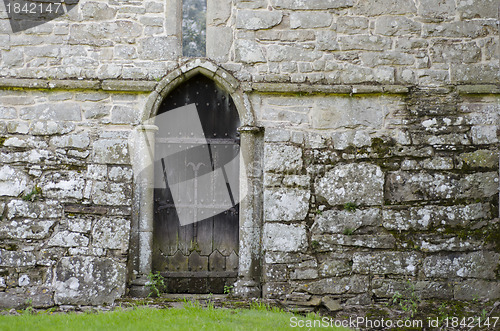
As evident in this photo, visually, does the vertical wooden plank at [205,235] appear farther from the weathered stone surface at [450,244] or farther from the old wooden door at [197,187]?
the weathered stone surface at [450,244]

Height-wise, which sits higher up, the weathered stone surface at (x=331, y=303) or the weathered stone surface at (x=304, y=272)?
the weathered stone surface at (x=304, y=272)

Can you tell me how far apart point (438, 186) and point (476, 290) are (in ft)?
3.52

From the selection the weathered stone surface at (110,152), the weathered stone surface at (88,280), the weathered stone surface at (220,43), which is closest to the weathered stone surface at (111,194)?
the weathered stone surface at (110,152)

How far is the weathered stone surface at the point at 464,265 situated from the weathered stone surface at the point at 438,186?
60 cm

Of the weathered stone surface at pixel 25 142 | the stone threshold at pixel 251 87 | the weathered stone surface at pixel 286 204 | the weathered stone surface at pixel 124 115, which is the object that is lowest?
the weathered stone surface at pixel 286 204

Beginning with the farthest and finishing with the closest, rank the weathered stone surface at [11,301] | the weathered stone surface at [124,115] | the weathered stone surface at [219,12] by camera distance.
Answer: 1. the weathered stone surface at [219,12]
2. the weathered stone surface at [124,115]
3. the weathered stone surface at [11,301]

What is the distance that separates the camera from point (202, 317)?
372cm

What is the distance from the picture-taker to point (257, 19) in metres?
4.61

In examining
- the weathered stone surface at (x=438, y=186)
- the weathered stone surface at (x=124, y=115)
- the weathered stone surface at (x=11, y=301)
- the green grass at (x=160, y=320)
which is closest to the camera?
the green grass at (x=160, y=320)

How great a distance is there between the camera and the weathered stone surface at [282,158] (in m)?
4.46

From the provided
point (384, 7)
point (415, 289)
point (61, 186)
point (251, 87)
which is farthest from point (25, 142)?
point (415, 289)

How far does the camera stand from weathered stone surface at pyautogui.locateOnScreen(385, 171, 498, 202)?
4418 millimetres

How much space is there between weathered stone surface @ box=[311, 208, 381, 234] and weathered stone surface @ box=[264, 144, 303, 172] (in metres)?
0.58

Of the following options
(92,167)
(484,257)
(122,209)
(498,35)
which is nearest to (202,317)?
(122,209)
